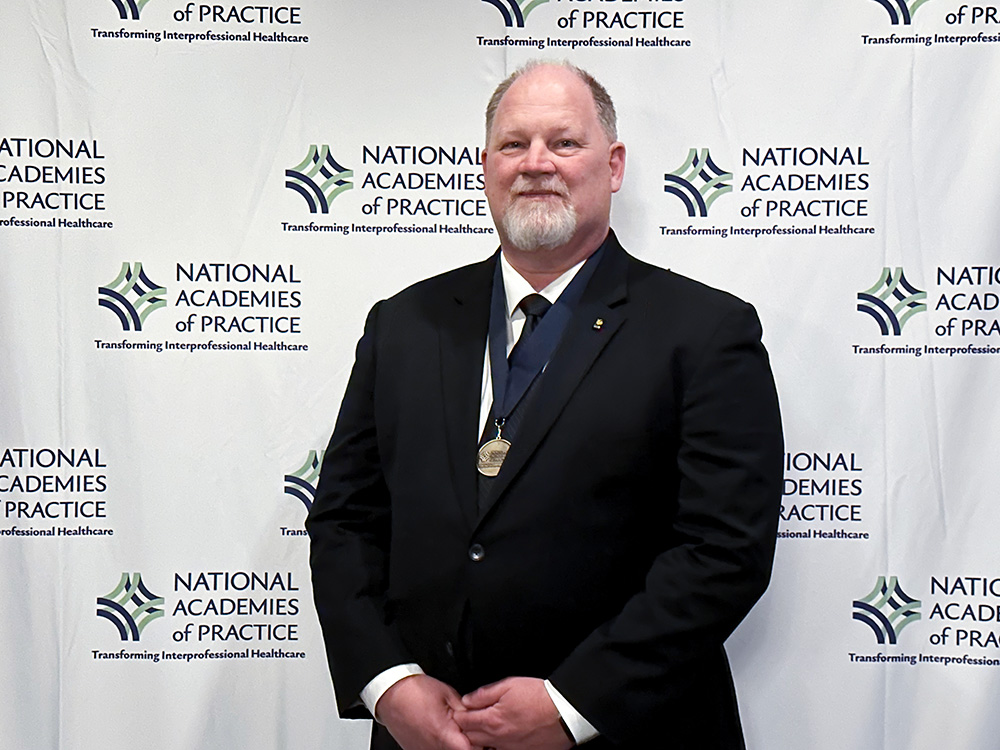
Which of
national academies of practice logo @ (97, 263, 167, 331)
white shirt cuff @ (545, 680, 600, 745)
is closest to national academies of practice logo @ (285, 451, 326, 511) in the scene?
national academies of practice logo @ (97, 263, 167, 331)

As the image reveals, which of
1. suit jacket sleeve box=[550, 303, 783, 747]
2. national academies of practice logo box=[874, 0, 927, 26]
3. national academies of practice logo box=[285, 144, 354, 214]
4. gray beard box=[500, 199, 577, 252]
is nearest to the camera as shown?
suit jacket sleeve box=[550, 303, 783, 747]

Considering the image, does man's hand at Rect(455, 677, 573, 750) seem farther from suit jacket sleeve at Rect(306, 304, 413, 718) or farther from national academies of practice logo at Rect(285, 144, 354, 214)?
national academies of practice logo at Rect(285, 144, 354, 214)

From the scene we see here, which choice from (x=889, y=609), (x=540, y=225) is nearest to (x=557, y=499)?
(x=540, y=225)

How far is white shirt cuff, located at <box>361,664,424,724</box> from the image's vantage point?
1.87 m

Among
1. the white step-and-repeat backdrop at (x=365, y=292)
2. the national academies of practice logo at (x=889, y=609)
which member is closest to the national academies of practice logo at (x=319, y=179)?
the white step-and-repeat backdrop at (x=365, y=292)

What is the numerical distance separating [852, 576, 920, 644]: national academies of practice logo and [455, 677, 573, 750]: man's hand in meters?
1.04

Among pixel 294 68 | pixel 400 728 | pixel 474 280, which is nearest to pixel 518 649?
pixel 400 728

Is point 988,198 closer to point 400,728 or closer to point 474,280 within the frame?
point 474,280

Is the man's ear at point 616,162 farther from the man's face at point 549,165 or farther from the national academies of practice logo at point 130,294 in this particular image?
the national academies of practice logo at point 130,294

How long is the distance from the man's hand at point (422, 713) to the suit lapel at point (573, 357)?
34 centimetres

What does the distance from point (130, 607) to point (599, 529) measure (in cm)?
133

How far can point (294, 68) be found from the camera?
2521mm

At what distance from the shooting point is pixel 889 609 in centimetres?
247

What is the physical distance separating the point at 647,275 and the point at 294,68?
42.0 inches
